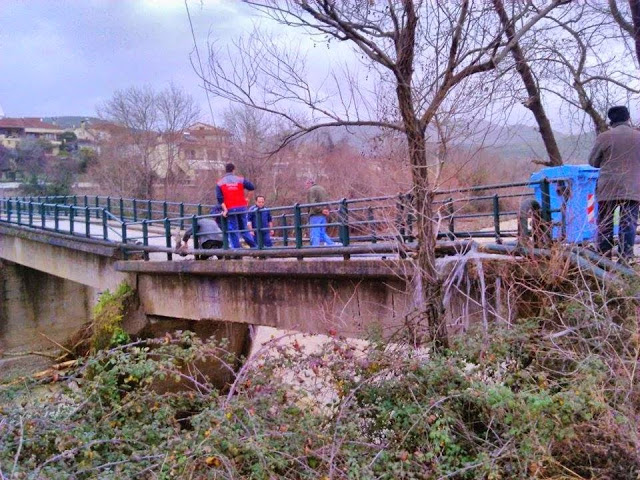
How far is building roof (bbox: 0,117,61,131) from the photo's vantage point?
96688 mm

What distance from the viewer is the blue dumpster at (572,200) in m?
7.06

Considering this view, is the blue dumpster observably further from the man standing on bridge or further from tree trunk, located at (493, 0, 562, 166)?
the man standing on bridge

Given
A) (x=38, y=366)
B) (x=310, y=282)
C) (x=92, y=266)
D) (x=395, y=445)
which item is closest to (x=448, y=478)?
(x=395, y=445)

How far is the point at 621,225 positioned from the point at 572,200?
574mm

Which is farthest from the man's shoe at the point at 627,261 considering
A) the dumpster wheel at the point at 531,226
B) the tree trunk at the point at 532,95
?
the tree trunk at the point at 532,95

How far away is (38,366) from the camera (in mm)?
21109

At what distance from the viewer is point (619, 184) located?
280 inches

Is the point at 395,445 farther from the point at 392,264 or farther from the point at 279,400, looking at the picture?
the point at 392,264

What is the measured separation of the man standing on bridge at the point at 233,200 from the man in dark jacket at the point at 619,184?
6.70 m

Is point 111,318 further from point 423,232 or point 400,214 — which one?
point 423,232

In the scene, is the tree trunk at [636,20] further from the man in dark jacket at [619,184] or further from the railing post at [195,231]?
the railing post at [195,231]

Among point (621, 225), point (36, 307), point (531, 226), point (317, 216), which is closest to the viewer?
point (621, 225)

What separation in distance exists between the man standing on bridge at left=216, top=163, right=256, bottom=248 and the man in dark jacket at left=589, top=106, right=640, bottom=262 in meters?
6.70

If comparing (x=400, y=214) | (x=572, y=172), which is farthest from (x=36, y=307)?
(x=572, y=172)
